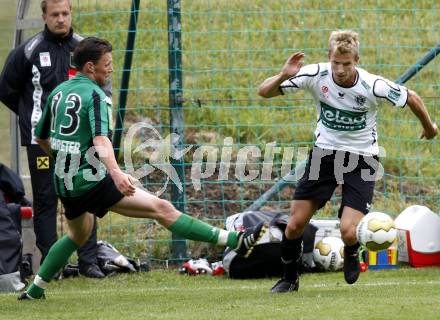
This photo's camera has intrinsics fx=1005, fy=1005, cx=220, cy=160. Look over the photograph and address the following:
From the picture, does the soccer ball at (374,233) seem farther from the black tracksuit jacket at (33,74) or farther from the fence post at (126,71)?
the fence post at (126,71)

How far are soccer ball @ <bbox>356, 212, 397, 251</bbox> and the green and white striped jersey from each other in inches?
71.5

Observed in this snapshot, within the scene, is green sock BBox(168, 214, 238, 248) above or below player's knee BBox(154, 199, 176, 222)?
below

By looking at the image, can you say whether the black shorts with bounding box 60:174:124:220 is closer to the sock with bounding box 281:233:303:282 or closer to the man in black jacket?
the sock with bounding box 281:233:303:282

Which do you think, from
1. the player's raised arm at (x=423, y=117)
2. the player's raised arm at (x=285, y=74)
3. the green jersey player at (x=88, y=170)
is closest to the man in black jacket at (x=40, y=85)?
the green jersey player at (x=88, y=170)

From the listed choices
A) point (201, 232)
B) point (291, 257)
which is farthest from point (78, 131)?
point (291, 257)

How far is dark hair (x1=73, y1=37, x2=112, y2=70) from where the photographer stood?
6.55 m

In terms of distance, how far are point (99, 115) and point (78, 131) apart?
0.75ft

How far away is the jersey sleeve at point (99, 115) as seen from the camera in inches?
248

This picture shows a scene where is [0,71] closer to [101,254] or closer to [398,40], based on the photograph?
[101,254]

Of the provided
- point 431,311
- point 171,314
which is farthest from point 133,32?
point 431,311

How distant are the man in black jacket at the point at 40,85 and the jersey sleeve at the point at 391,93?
2.55 meters

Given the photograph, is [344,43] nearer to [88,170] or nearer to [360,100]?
[360,100]

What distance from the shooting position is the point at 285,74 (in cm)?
658

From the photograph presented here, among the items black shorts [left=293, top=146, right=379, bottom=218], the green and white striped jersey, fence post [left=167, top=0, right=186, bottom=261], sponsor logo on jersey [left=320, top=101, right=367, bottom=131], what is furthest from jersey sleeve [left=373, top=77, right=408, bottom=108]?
fence post [left=167, top=0, right=186, bottom=261]
